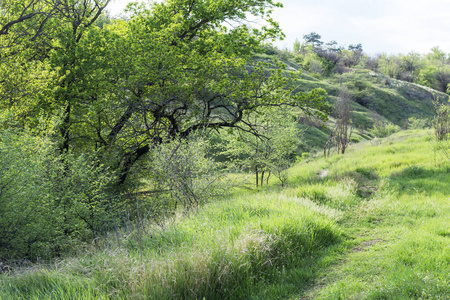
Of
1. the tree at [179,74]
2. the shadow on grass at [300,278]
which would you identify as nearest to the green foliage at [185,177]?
the tree at [179,74]

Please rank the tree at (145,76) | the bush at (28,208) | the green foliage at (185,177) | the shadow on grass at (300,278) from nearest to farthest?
the shadow on grass at (300,278)
the bush at (28,208)
the green foliage at (185,177)
the tree at (145,76)

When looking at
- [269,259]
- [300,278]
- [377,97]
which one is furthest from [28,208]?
[377,97]

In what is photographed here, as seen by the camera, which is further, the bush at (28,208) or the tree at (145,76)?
the tree at (145,76)

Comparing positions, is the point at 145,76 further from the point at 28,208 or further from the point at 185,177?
the point at 28,208

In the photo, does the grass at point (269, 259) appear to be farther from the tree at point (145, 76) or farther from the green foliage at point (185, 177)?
the tree at point (145, 76)

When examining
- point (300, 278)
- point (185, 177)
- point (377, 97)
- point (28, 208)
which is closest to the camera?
point (300, 278)

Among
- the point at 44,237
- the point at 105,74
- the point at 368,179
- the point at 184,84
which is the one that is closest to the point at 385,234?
the point at 368,179

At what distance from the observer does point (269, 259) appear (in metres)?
5.17

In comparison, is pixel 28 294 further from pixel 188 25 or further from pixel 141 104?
pixel 188 25

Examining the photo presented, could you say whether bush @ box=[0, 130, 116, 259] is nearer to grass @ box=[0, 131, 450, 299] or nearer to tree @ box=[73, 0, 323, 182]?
grass @ box=[0, 131, 450, 299]

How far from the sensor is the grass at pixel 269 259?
13.6ft

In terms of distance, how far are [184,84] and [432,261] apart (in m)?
10.3

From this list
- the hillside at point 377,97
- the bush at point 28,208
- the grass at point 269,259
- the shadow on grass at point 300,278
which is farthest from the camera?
the hillside at point 377,97

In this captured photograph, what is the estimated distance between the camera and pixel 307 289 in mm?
4824
